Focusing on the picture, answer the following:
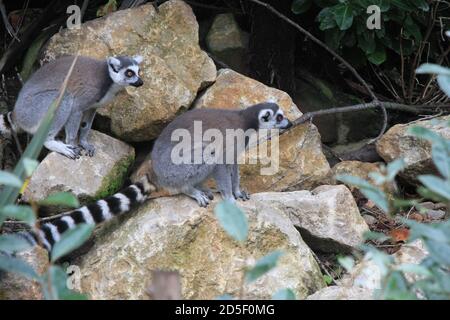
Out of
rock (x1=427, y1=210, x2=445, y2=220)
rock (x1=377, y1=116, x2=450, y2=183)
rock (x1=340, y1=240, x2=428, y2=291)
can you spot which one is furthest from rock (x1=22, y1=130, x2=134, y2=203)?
rock (x1=427, y1=210, x2=445, y2=220)

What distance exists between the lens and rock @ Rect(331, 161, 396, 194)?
6516 millimetres

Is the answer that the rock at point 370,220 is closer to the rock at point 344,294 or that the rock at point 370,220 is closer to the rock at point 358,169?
the rock at point 358,169

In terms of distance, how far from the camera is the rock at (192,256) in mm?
4809

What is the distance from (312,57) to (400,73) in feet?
3.14

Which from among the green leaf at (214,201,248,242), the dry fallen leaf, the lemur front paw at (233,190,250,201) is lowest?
the dry fallen leaf

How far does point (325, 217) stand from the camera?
222 inches

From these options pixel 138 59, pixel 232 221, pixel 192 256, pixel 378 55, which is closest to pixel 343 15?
pixel 378 55

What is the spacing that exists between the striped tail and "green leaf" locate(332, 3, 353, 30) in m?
2.33

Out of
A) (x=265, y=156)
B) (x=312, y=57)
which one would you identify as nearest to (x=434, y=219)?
(x=265, y=156)

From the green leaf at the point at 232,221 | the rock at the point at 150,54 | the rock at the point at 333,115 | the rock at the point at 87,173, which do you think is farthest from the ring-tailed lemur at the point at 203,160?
the green leaf at the point at 232,221

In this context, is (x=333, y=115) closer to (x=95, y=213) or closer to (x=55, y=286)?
(x=95, y=213)

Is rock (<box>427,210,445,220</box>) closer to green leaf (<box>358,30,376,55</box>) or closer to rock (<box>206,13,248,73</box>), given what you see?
green leaf (<box>358,30,376,55</box>)

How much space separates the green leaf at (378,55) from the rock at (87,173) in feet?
8.29

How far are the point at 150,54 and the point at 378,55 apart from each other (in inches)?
87.2
